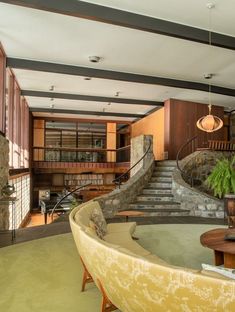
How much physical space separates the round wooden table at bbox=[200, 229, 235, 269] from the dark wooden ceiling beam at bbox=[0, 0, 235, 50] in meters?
3.11

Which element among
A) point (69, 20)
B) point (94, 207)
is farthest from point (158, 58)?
point (94, 207)

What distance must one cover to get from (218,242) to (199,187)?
17.1ft

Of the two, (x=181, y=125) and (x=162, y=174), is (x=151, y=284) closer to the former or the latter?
(x=162, y=174)

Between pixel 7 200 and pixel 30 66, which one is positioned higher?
pixel 30 66

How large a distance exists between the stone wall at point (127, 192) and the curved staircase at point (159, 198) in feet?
0.54

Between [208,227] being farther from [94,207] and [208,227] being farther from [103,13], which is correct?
[103,13]

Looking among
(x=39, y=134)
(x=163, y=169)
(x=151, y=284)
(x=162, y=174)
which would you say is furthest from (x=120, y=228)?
(x=39, y=134)

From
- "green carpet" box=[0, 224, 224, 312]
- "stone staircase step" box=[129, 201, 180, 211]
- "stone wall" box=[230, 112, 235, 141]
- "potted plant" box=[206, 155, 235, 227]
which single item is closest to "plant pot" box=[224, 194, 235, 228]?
"potted plant" box=[206, 155, 235, 227]

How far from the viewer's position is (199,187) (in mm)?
8375

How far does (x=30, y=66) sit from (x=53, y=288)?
196 inches

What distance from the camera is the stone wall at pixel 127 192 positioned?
6463 mm

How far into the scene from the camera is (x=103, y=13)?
4.01 m

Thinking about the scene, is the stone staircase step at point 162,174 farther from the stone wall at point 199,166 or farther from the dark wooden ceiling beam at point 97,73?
the dark wooden ceiling beam at point 97,73

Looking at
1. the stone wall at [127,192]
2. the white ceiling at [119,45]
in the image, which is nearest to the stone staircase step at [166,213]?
the stone wall at [127,192]
